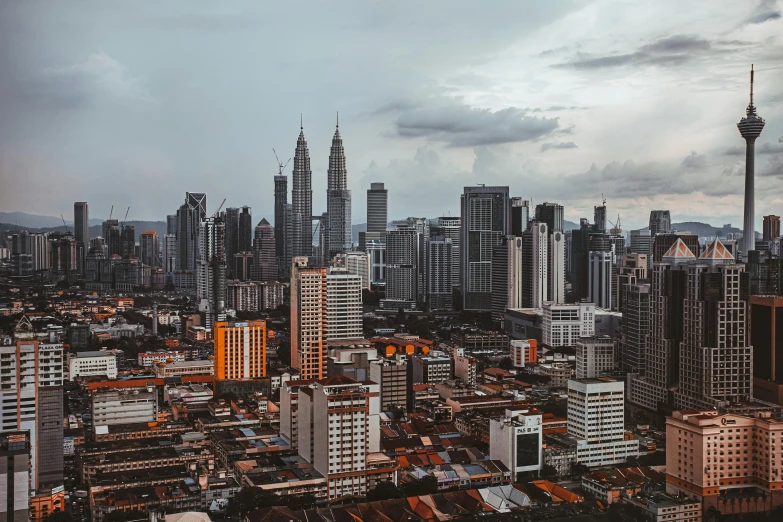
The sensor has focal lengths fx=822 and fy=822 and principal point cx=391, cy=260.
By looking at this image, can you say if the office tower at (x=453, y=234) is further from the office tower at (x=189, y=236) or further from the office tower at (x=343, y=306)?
the office tower at (x=343, y=306)

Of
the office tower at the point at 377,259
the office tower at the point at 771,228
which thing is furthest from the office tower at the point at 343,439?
the office tower at the point at 377,259

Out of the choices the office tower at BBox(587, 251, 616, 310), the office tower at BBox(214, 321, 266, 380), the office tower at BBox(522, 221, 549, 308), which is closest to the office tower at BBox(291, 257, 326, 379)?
the office tower at BBox(214, 321, 266, 380)

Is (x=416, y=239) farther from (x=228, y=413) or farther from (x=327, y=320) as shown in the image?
(x=228, y=413)

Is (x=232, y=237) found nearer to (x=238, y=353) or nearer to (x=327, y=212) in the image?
(x=327, y=212)

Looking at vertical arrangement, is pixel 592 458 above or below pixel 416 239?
below

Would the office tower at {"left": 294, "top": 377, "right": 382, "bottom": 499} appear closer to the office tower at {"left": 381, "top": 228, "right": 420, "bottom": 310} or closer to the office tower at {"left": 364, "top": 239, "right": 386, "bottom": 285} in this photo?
the office tower at {"left": 381, "top": 228, "right": 420, "bottom": 310}

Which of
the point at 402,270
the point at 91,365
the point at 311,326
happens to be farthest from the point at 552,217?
the point at 91,365

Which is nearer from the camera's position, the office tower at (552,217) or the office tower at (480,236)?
the office tower at (552,217)

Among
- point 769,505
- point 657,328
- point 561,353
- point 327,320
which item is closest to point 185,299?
point 327,320
